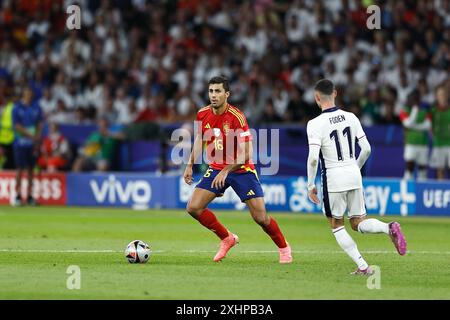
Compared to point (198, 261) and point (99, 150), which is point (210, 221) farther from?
point (99, 150)

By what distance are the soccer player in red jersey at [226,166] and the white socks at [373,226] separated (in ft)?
5.05

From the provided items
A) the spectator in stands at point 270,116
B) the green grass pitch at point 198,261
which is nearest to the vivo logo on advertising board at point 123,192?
the green grass pitch at point 198,261

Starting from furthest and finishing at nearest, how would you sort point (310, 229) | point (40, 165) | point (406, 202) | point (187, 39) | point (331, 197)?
point (187, 39)
point (40, 165)
point (406, 202)
point (310, 229)
point (331, 197)

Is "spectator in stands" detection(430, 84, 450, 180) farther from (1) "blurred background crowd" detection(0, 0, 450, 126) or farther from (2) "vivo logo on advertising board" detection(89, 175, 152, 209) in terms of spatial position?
(2) "vivo logo on advertising board" detection(89, 175, 152, 209)

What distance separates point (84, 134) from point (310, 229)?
8.72m

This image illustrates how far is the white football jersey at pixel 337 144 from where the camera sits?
11656 millimetres

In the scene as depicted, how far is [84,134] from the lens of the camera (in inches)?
1001

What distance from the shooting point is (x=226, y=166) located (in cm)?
1295

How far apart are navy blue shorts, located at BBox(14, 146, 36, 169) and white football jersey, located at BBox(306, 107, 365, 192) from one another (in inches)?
483

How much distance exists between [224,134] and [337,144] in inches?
70.1

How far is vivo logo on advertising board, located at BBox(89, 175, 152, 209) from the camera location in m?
23.2
